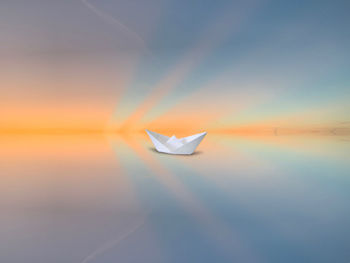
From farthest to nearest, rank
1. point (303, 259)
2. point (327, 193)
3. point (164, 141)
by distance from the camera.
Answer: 1. point (164, 141)
2. point (327, 193)
3. point (303, 259)

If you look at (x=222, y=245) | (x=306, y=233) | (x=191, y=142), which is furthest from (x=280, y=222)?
(x=191, y=142)

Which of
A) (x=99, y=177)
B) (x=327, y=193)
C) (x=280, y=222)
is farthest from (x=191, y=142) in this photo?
(x=280, y=222)

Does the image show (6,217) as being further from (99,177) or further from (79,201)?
(99,177)

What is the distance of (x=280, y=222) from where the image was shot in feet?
3.40

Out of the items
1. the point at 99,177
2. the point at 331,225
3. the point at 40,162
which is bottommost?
the point at 331,225

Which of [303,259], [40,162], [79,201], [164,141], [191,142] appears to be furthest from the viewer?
[164,141]

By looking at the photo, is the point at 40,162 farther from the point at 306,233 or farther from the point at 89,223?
the point at 306,233

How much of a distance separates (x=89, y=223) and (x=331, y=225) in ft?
3.57

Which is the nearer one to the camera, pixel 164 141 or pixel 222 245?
pixel 222 245

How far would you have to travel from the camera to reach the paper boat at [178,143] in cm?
251

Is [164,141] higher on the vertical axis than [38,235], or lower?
higher

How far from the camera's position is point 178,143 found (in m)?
2.62

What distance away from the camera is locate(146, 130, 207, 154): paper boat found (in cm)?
251

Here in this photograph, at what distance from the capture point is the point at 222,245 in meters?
0.88
